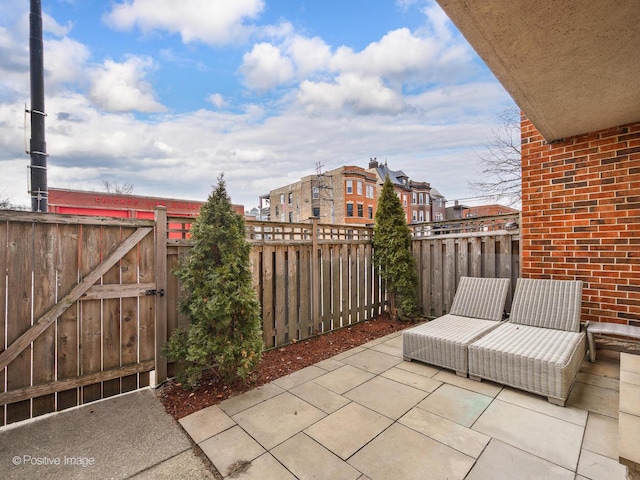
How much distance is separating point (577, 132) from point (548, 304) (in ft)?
6.88

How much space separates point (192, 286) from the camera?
110 inches

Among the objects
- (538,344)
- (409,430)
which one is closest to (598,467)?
(409,430)

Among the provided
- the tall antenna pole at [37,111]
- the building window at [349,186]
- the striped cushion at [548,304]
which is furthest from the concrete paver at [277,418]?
the building window at [349,186]

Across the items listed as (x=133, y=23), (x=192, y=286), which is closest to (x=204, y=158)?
(x=133, y=23)

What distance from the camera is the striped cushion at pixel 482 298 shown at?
3980mm

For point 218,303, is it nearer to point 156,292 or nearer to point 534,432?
point 156,292

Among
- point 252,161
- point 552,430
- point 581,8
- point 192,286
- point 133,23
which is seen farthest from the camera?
point 252,161

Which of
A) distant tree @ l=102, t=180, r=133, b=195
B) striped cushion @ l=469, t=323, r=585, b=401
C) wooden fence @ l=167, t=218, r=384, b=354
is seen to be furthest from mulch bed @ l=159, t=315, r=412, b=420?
distant tree @ l=102, t=180, r=133, b=195

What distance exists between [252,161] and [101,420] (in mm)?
21360

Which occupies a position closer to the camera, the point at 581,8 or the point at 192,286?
the point at 581,8

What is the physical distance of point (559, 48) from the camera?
1.74m

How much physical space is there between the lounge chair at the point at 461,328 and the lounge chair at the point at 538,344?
13cm

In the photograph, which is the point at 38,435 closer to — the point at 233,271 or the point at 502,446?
the point at 233,271

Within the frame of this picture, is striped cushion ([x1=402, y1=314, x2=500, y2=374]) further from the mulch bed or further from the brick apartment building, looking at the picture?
the brick apartment building
